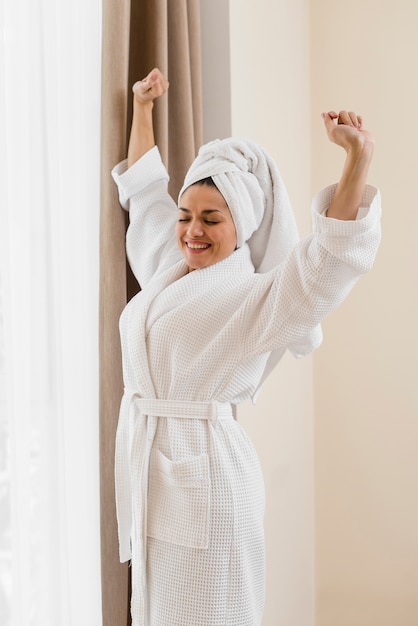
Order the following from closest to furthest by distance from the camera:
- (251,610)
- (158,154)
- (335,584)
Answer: (251,610), (158,154), (335,584)

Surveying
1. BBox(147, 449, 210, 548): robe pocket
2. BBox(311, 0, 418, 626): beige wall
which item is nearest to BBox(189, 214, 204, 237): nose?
BBox(147, 449, 210, 548): robe pocket

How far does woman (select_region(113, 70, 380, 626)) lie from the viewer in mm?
1282

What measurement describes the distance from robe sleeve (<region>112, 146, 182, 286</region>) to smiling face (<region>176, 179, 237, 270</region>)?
0.17m

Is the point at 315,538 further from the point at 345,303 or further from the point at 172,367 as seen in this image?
the point at 172,367

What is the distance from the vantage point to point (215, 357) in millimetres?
1403

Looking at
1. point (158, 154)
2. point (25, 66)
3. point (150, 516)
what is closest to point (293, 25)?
point (158, 154)

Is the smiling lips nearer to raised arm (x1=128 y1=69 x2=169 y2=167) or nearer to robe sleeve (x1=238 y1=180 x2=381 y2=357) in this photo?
robe sleeve (x1=238 y1=180 x2=381 y2=357)

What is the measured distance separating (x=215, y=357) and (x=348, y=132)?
0.47 m

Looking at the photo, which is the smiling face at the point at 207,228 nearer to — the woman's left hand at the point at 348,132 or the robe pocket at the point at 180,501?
the woman's left hand at the point at 348,132

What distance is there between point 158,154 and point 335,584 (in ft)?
5.86

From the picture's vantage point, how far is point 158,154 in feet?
5.45

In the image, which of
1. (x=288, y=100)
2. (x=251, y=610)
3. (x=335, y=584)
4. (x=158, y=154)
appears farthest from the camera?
(x=335, y=584)

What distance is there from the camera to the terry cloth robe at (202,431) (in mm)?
1349

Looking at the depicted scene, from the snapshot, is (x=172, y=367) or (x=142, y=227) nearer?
(x=172, y=367)
